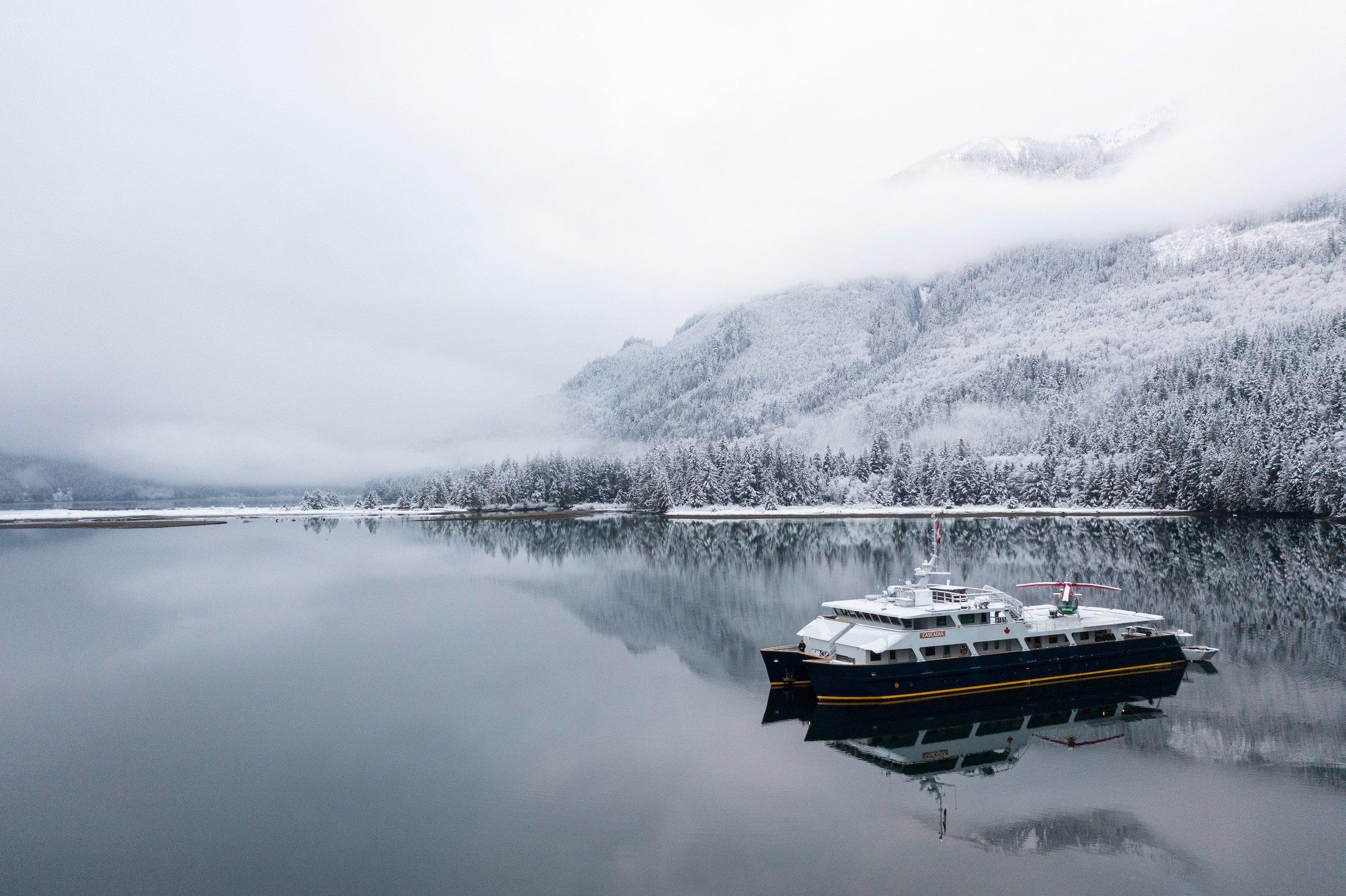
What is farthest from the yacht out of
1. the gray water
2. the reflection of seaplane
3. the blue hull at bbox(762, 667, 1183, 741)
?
the gray water

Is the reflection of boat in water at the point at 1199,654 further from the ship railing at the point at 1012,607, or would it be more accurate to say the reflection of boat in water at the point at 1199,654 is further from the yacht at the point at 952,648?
the ship railing at the point at 1012,607

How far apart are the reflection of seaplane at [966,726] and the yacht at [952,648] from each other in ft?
2.72

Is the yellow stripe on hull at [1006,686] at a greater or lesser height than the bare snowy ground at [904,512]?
lesser

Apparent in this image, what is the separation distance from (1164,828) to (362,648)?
45430mm

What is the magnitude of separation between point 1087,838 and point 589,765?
1726 centimetres

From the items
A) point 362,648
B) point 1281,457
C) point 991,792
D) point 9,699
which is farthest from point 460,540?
point 1281,457

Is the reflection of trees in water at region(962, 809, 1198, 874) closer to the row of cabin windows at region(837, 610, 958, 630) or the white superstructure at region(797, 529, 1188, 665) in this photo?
the white superstructure at region(797, 529, 1188, 665)

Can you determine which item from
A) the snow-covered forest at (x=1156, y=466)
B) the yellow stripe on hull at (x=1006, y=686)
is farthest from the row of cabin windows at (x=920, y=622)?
the snow-covered forest at (x=1156, y=466)

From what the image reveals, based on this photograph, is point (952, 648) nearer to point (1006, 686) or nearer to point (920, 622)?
point (920, 622)

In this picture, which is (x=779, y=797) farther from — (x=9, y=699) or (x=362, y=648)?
(x=9, y=699)

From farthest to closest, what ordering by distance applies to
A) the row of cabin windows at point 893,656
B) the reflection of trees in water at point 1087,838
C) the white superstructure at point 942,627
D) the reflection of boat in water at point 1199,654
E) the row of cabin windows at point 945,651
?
the reflection of boat in water at point 1199,654
the row of cabin windows at point 945,651
the white superstructure at point 942,627
the row of cabin windows at point 893,656
the reflection of trees in water at point 1087,838

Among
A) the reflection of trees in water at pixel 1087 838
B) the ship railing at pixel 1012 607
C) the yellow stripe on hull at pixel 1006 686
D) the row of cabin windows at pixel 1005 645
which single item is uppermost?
the ship railing at pixel 1012 607

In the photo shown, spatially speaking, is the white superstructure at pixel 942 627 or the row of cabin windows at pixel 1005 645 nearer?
the white superstructure at pixel 942 627

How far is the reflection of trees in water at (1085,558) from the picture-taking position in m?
51.7
